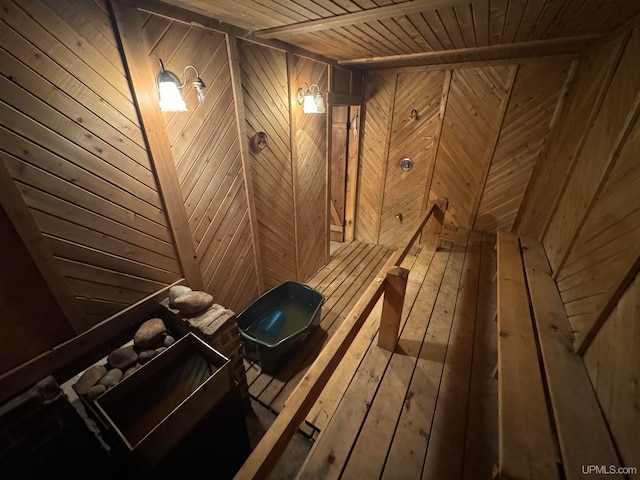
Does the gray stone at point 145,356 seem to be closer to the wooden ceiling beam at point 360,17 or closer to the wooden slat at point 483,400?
the wooden slat at point 483,400

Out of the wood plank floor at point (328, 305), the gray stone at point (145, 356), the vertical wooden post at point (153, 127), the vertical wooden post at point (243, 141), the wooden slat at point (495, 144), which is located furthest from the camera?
the wooden slat at point (495, 144)

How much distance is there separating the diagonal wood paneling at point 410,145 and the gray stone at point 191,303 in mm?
3705

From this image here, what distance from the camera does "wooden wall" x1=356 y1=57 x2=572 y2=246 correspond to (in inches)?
149

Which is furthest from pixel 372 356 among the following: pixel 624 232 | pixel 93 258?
pixel 93 258

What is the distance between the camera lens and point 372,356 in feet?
7.43

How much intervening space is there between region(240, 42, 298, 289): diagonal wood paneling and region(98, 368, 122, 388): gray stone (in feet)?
6.40

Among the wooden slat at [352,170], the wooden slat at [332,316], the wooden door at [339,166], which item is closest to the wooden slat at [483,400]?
the wooden slat at [332,316]

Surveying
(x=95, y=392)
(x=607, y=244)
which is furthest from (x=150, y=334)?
(x=607, y=244)

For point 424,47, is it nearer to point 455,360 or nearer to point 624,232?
point 624,232

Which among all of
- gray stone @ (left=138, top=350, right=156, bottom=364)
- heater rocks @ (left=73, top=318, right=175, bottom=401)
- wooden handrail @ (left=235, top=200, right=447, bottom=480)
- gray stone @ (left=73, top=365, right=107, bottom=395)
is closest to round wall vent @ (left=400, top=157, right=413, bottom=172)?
wooden handrail @ (left=235, top=200, right=447, bottom=480)

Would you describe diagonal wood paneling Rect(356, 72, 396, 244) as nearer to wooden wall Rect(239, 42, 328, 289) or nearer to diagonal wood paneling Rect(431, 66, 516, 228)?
diagonal wood paneling Rect(431, 66, 516, 228)

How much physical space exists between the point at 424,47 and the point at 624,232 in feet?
9.16

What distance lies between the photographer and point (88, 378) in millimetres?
1750

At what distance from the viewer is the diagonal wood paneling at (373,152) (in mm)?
4680
